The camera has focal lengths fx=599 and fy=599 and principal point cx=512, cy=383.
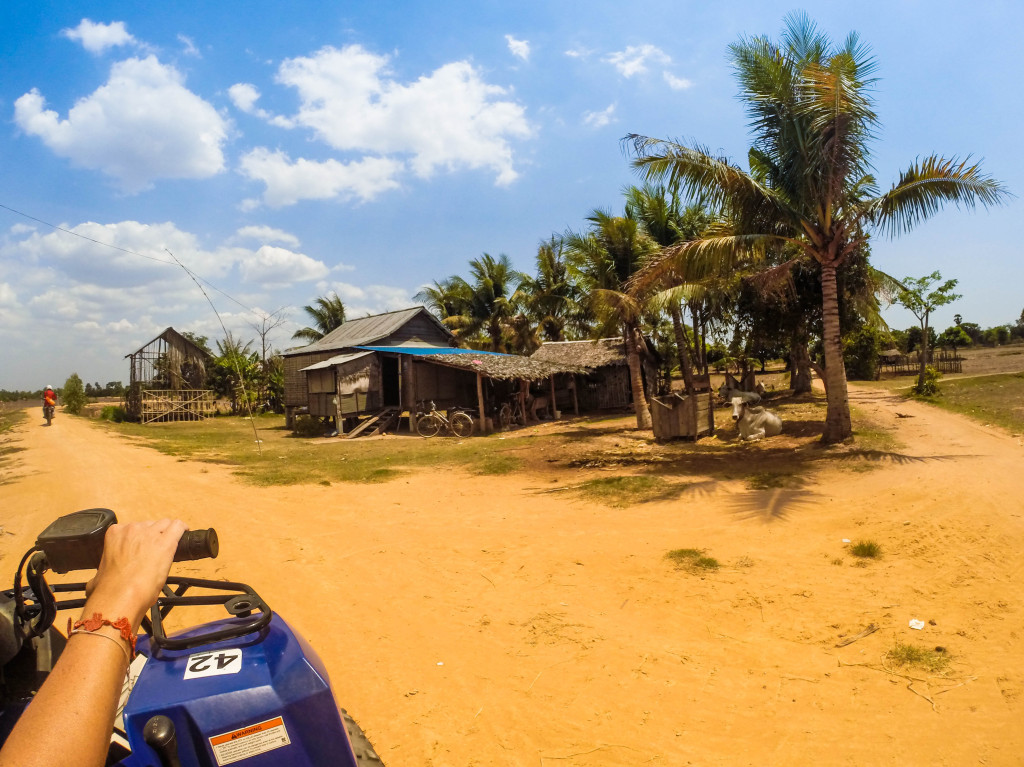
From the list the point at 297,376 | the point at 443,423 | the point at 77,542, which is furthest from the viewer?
the point at 297,376

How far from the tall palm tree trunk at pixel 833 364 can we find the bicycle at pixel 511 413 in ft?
39.5

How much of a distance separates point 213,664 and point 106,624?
0.54m

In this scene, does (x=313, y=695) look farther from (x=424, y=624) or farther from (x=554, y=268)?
(x=554, y=268)

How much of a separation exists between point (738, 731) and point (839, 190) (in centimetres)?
1004

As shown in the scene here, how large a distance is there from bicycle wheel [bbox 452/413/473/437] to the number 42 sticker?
58.6ft

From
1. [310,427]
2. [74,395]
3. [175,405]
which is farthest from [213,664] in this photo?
[74,395]

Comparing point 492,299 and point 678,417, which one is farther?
point 492,299

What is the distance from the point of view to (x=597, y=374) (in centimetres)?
2819

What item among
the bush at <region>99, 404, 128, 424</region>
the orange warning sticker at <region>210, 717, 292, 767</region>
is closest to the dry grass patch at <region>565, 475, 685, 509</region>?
the orange warning sticker at <region>210, 717, 292, 767</region>

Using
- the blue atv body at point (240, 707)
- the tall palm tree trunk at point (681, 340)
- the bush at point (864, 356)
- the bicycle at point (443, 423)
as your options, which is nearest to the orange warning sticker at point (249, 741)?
the blue atv body at point (240, 707)

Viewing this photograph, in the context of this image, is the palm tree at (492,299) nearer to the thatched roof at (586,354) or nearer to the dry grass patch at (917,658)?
the thatched roof at (586,354)

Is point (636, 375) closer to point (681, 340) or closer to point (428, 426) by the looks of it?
point (681, 340)

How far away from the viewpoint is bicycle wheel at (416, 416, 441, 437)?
20.2m

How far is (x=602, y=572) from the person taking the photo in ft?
18.3
